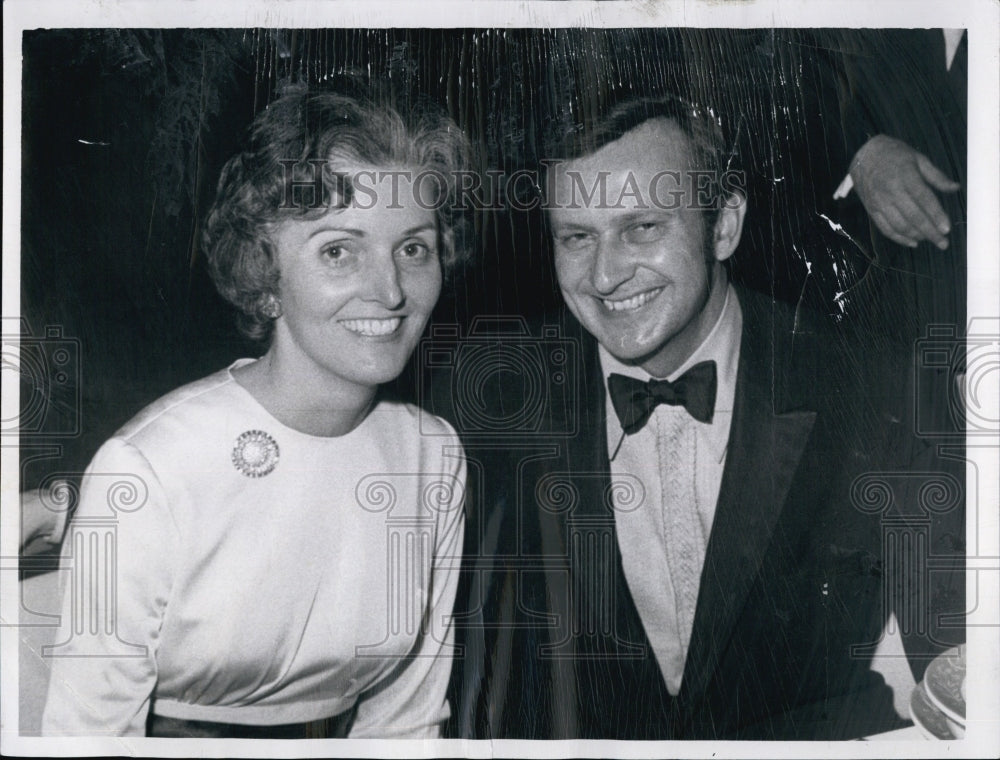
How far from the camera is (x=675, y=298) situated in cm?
137

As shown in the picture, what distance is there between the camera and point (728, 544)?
4.52 ft

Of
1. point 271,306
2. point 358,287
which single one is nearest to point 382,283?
Answer: point 358,287

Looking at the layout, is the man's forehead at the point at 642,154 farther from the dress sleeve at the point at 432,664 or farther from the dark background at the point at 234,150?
the dress sleeve at the point at 432,664

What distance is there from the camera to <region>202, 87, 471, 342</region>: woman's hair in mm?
1358

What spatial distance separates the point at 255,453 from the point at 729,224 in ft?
2.90

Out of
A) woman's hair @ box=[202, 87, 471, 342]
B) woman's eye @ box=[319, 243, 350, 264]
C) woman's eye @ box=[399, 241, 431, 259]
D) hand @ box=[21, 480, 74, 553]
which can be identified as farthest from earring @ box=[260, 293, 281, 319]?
hand @ box=[21, 480, 74, 553]

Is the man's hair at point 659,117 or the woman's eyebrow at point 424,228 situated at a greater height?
the man's hair at point 659,117

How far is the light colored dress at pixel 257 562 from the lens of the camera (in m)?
1.36

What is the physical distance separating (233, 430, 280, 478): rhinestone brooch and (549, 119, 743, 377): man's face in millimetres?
560

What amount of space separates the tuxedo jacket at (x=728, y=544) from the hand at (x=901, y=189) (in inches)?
8.5

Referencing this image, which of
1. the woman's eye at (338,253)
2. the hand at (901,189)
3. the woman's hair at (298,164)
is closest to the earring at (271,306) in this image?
the woman's hair at (298,164)

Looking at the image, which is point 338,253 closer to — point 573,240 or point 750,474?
point 573,240

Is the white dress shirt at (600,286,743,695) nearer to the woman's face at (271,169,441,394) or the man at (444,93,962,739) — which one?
the man at (444,93,962,739)

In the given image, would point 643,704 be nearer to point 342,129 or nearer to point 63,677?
point 63,677
